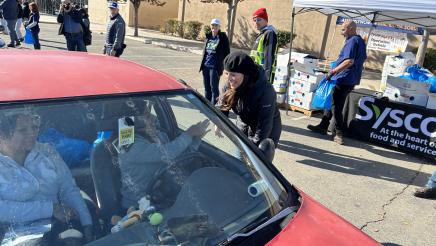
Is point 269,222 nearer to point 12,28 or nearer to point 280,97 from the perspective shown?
point 280,97

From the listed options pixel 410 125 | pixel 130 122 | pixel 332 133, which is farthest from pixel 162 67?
pixel 130 122

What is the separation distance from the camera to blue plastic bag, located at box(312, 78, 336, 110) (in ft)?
22.6

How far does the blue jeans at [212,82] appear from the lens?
645 cm

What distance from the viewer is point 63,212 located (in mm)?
1690

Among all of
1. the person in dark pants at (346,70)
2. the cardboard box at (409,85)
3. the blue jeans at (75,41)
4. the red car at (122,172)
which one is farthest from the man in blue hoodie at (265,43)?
the blue jeans at (75,41)

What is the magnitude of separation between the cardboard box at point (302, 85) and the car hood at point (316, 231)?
18.7 feet

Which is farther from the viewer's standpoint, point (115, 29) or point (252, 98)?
point (115, 29)

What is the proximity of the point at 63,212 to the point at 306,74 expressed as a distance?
6551 millimetres

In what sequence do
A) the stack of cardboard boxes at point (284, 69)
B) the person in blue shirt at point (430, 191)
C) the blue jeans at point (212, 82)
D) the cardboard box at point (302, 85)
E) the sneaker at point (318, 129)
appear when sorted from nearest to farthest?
1. the person in blue shirt at point (430, 191)
2. the blue jeans at point (212, 82)
3. the sneaker at point (318, 129)
4. the cardboard box at point (302, 85)
5. the stack of cardboard boxes at point (284, 69)

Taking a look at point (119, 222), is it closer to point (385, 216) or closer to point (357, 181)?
point (385, 216)

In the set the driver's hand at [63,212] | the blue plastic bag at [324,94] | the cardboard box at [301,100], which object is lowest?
the cardboard box at [301,100]

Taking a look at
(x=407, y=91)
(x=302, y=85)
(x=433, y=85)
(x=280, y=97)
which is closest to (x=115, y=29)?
(x=280, y=97)

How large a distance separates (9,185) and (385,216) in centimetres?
373

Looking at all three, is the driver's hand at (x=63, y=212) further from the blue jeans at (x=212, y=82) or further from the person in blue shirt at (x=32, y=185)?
the blue jeans at (x=212, y=82)
